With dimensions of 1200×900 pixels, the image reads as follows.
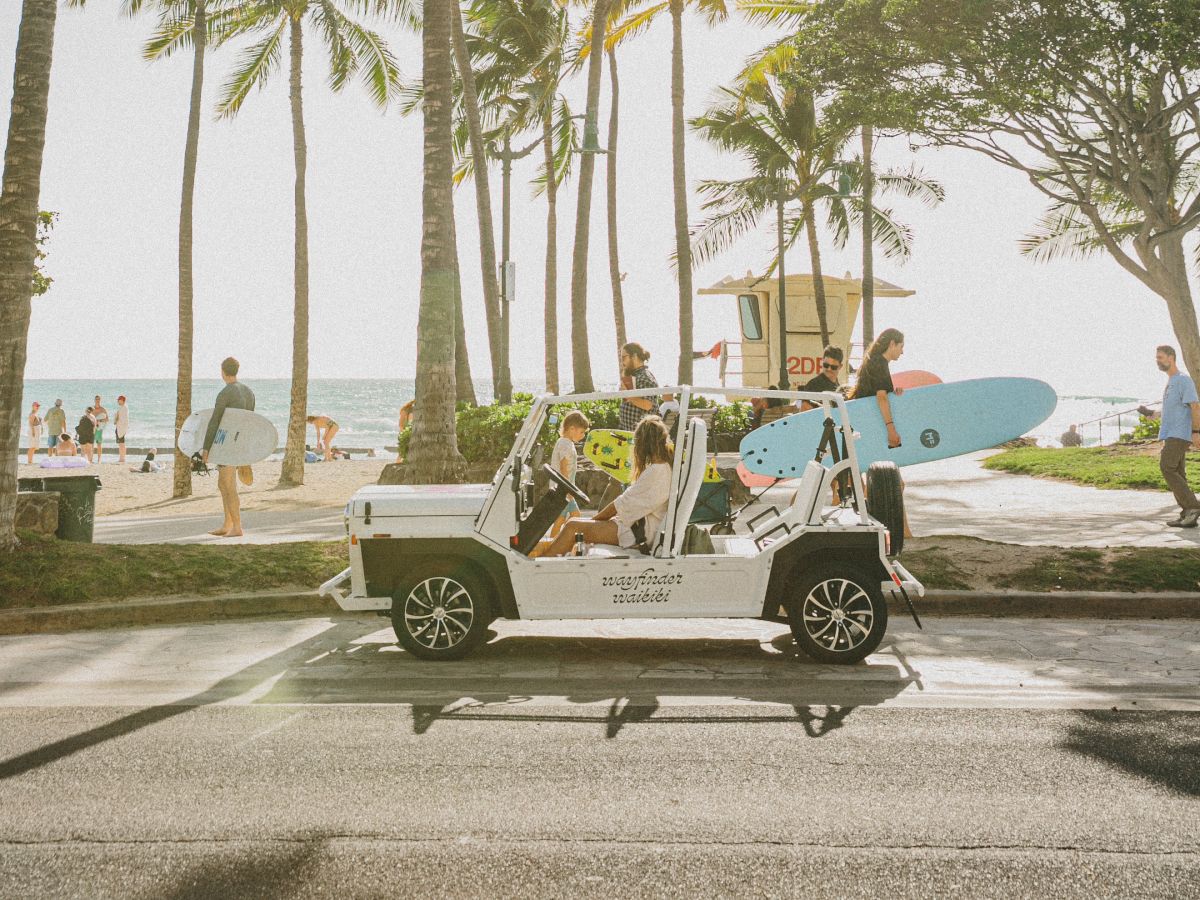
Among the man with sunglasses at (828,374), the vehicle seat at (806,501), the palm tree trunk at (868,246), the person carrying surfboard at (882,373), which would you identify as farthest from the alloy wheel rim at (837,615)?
the palm tree trunk at (868,246)

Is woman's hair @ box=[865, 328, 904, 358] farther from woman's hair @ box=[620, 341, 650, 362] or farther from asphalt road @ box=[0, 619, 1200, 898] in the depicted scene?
asphalt road @ box=[0, 619, 1200, 898]

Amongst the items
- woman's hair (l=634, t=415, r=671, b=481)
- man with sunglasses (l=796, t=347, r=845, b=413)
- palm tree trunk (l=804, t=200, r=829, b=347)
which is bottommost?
woman's hair (l=634, t=415, r=671, b=481)

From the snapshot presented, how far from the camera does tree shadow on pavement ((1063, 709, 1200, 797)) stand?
14.9 ft

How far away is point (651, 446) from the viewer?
703cm

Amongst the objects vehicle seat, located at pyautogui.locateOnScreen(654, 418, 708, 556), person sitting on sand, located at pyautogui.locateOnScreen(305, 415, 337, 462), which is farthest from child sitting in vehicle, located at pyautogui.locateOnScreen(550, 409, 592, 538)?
person sitting on sand, located at pyautogui.locateOnScreen(305, 415, 337, 462)

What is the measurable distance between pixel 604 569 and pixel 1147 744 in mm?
3129

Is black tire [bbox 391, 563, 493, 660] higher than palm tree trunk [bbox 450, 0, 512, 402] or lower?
lower

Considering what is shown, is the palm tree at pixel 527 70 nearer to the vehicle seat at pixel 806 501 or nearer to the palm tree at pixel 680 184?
the palm tree at pixel 680 184

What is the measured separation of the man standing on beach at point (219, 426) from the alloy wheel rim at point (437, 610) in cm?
600

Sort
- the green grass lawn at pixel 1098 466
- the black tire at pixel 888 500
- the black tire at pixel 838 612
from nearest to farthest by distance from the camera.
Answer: the black tire at pixel 838 612 < the black tire at pixel 888 500 < the green grass lawn at pixel 1098 466

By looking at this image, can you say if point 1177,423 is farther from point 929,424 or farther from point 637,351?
point 637,351

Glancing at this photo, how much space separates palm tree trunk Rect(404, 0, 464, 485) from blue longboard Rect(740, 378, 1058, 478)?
3770 mm

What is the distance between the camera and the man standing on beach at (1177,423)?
1203 cm

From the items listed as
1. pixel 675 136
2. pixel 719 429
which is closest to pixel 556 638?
pixel 719 429
